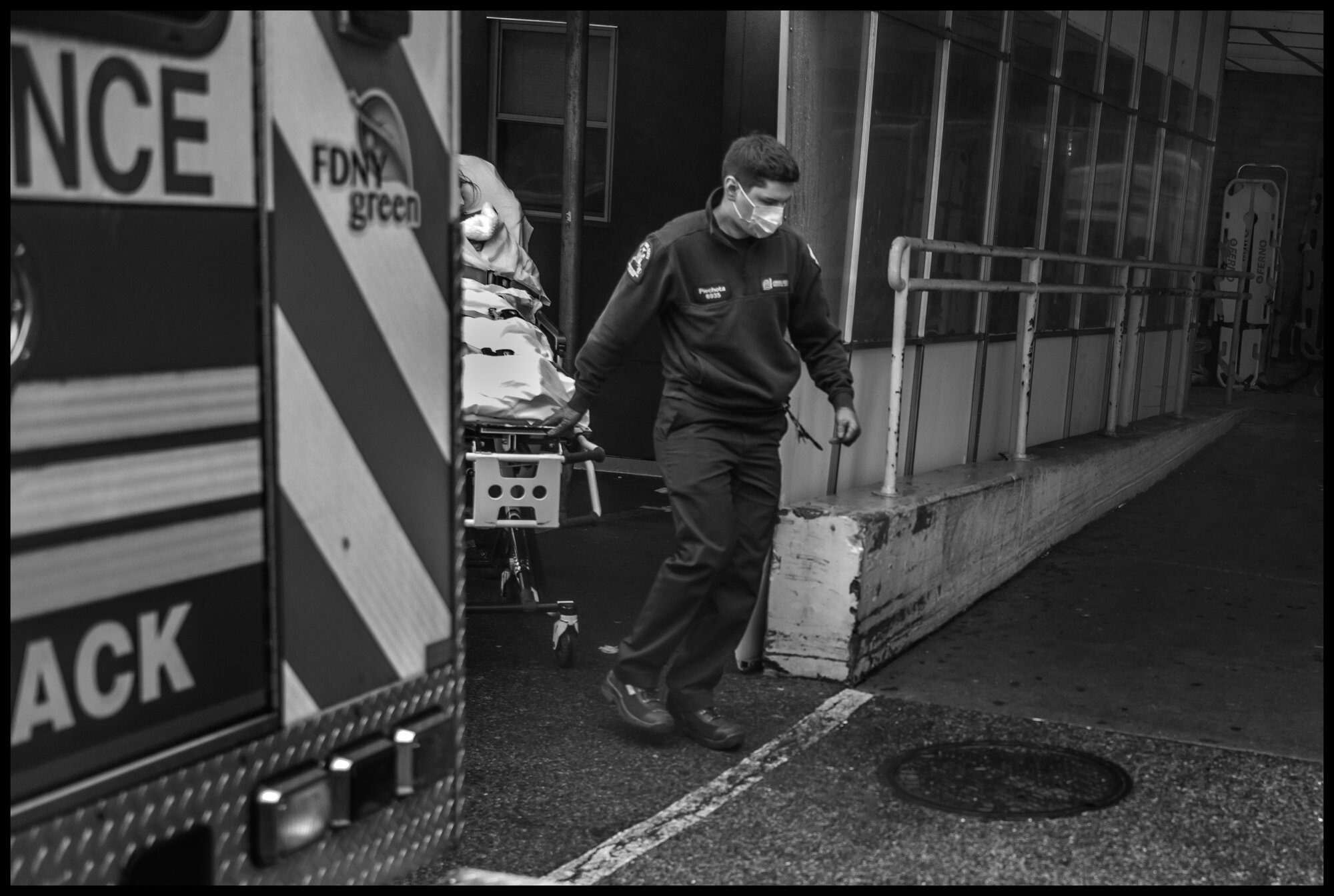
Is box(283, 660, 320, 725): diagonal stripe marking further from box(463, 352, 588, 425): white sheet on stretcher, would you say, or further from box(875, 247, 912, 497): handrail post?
box(875, 247, 912, 497): handrail post

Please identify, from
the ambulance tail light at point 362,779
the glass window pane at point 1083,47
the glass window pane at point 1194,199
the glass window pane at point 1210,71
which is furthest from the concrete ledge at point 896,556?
the glass window pane at point 1210,71

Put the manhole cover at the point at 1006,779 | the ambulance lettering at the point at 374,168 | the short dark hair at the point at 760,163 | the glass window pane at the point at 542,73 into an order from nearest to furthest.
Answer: the ambulance lettering at the point at 374,168
the manhole cover at the point at 1006,779
the short dark hair at the point at 760,163
the glass window pane at the point at 542,73

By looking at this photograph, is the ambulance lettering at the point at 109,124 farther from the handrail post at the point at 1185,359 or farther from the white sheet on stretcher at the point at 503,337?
the handrail post at the point at 1185,359

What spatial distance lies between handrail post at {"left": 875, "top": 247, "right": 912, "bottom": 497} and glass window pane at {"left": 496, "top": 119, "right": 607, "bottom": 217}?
436 cm

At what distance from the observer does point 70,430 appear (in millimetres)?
1831

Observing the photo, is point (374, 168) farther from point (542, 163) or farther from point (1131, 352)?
point (1131, 352)

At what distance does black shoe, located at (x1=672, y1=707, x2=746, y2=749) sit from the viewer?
4.86m

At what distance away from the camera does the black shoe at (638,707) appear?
4.86 meters

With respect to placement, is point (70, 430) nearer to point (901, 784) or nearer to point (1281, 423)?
point (901, 784)

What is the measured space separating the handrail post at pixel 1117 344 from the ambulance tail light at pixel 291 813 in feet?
25.3

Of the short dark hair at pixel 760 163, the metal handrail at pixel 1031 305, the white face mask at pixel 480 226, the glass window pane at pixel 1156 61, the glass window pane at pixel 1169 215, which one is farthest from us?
the glass window pane at pixel 1169 215

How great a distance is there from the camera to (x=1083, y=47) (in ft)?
30.1

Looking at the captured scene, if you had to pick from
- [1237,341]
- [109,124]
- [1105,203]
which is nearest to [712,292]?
[109,124]

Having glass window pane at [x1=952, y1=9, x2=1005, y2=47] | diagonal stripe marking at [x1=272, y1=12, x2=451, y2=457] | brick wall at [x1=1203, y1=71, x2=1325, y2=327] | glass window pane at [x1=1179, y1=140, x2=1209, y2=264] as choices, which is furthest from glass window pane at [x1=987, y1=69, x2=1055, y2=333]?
brick wall at [x1=1203, y1=71, x2=1325, y2=327]
